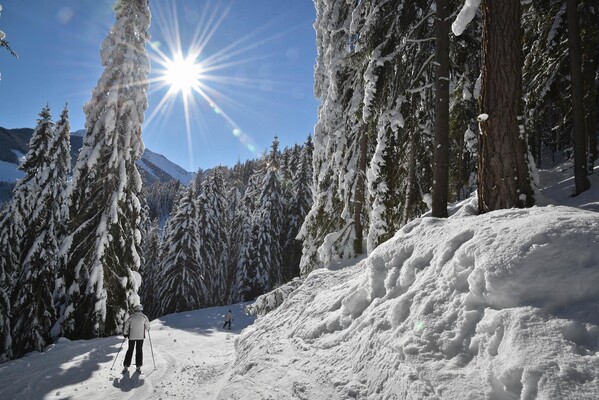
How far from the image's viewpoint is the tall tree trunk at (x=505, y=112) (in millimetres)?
5277

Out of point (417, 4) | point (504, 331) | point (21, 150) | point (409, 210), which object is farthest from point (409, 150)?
point (21, 150)

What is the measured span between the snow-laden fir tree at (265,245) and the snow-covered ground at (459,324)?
30812mm

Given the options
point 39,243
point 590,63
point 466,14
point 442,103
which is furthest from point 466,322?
point 39,243

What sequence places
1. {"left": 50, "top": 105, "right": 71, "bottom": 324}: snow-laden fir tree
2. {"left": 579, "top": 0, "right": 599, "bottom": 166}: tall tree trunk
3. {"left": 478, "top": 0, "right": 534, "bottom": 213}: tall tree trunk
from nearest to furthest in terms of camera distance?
{"left": 478, "top": 0, "right": 534, "bottom": 213}: tall tree trunk → {"left": 579, "top": 0, "right": 599, "bottom": 166}: tall tree trunk → {"left": 50, "top": 105, "right": 71, "bottom": 324}: snow-laden fir tree

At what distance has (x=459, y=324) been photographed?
3.22 metres

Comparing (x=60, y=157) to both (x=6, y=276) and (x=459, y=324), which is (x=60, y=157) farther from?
(x=459, y=324)

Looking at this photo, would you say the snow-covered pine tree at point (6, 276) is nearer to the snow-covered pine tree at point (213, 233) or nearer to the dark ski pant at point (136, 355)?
the dark ski pant at point (136, 355)

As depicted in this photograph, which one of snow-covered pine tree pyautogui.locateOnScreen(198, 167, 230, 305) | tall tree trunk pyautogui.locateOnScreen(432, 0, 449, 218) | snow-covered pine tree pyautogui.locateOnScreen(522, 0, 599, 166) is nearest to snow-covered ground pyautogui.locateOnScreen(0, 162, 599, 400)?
tall tree trunk pyautogui.locateOnScreen(432, 0, 449, 218)

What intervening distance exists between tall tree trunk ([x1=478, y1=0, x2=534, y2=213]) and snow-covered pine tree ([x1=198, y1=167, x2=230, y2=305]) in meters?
33.8

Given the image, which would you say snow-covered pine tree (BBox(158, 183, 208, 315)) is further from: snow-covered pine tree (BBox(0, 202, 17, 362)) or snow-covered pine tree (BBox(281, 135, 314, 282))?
snow-covered pine tree (BBox(0, 202, 17, 362))

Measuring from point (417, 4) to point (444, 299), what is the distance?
8311 mm

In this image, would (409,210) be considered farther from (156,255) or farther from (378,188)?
(156,255)

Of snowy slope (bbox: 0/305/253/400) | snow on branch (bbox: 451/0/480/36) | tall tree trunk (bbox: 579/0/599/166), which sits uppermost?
tall tree trunk (bbox: 579/0/599/166)

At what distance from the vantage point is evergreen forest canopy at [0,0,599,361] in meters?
5.55
